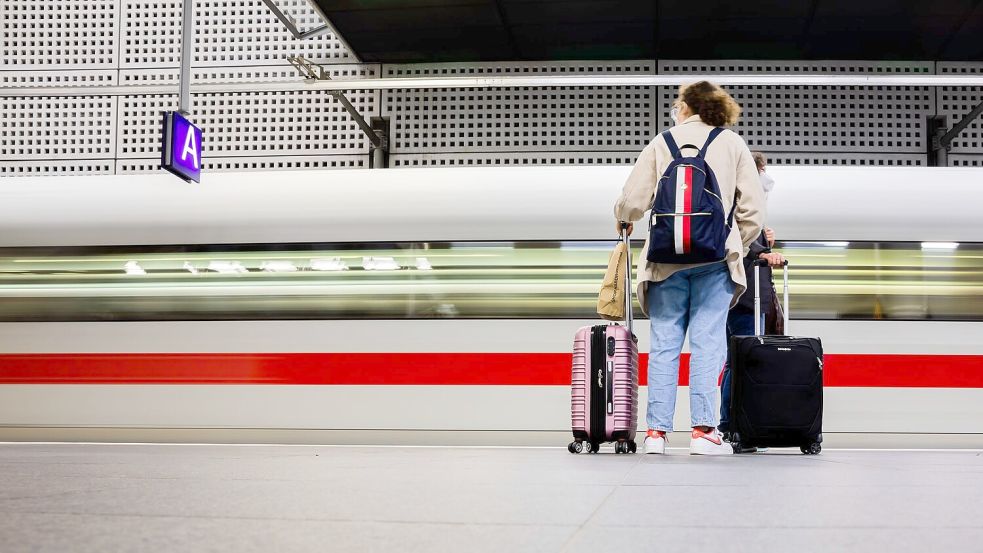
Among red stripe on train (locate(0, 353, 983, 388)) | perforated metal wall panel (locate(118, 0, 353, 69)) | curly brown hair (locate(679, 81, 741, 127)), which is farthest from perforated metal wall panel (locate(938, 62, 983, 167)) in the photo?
curly brown hair (locate(679, 81, 741, 127))

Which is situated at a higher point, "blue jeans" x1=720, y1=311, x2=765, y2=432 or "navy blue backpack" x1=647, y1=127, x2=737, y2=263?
"navy blue backpack" x1=647, y1=127, x2=737, y2=263

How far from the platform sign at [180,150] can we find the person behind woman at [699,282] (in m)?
3.66

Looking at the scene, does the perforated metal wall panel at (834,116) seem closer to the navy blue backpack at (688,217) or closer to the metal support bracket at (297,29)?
the metal support bracket at (297,29)

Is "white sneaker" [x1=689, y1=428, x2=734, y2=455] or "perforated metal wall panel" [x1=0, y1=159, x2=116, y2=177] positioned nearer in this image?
"white sneaker" [x1=689, y1=428, x2=734, y2=455]

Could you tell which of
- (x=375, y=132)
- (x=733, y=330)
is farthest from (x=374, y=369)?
(x=375, y=132)

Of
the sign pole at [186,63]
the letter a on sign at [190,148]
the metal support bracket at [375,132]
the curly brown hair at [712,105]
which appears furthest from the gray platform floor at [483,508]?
the metal support bracket at [375,132]

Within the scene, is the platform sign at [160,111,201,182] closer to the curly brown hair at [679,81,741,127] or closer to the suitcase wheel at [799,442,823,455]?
the curly brown hair at [679,81,741,127]

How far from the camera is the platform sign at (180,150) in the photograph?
6.62 meters

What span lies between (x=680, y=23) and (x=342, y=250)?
4577mm

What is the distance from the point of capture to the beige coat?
377cm

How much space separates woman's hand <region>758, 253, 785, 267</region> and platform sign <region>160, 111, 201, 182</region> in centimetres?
380

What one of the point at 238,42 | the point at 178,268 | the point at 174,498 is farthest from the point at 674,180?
the point at 238,42

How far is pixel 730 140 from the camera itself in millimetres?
3807

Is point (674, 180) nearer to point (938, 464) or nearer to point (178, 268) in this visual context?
point (938, 464)
